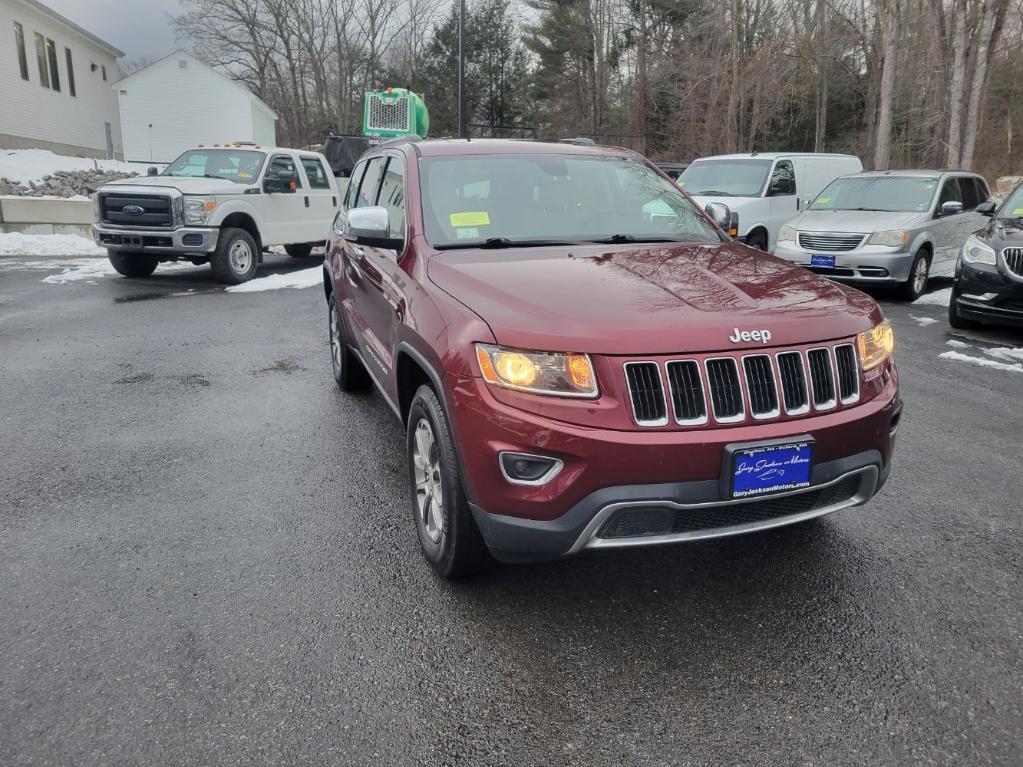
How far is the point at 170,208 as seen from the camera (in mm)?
11016

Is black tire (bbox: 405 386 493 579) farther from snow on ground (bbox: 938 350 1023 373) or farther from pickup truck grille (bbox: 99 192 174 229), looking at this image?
pickup truck grille (bbox: 99 192 174 229)

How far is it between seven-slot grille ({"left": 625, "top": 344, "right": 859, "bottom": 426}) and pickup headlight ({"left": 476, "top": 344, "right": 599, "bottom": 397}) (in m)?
0.15

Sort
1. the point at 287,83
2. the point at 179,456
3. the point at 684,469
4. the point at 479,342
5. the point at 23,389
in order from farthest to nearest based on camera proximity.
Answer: the point at 287,83 → the point at 23,389 → the point at 179,456 → the point at 479,342 → the point at 684,469

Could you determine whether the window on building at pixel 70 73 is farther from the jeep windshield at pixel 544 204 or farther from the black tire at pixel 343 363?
the jeep windshield at pixel 544 204

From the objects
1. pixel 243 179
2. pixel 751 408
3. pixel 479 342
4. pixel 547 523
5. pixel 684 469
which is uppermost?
pixel 243 179

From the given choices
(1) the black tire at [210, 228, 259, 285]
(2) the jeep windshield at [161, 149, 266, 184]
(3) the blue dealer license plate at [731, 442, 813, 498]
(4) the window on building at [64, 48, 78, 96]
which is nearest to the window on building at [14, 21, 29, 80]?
(4) the window on building at [64, 48, 78, 96]

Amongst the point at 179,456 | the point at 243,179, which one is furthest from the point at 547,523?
the point at 243,179

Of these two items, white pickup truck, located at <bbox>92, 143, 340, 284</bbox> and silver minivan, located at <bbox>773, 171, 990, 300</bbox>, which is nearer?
silver minivan, located at <bbox>773, 171, 990, 300</bbox>

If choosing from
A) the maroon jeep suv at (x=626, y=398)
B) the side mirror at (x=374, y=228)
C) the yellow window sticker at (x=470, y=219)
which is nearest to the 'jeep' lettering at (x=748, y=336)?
the maroon jeep suv at (x=626, y=398)

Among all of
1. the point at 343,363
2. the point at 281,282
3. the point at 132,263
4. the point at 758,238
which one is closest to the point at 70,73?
the point at 132,263

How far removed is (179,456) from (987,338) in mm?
7947

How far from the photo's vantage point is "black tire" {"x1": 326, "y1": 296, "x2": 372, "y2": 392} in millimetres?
5859

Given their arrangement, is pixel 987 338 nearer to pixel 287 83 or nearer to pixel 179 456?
pixel 179 456

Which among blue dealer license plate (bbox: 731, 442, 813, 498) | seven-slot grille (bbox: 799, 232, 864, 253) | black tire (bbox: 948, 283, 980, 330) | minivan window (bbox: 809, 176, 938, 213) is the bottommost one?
black tire (bbox: 948, 283, 980, 330)
